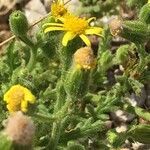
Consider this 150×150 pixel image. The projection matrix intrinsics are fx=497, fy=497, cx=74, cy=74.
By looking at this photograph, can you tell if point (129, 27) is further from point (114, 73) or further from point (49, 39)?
point (114, 73)

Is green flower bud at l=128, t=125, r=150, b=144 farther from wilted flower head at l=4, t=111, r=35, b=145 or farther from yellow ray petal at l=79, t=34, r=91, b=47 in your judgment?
wilted flower head at l=4, t=111, r=35, b=145

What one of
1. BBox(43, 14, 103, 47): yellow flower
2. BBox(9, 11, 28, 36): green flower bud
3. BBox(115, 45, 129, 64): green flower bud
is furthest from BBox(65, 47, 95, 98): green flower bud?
BBox(115, 45, 129, 64): green flower bud

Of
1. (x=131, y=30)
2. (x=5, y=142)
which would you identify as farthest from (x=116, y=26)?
(x=5, y=142)

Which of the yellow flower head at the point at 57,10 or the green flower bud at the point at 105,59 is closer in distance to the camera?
the yellow flower head at the point at 57,10

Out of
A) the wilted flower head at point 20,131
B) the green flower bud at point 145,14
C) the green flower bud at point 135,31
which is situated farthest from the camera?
the green flower bud at point 145,14

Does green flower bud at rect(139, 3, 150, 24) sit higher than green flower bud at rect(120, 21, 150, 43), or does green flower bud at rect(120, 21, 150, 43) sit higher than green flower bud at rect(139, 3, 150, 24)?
green flower bud at rect(139, 3, 150, 24)

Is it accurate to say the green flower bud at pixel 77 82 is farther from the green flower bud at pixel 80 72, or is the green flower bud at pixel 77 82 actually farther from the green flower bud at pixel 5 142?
the green flower bud at pixel 5 142

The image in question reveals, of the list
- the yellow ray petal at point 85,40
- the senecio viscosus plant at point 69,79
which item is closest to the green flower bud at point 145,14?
the senecio viscosus plant at point 69,79
